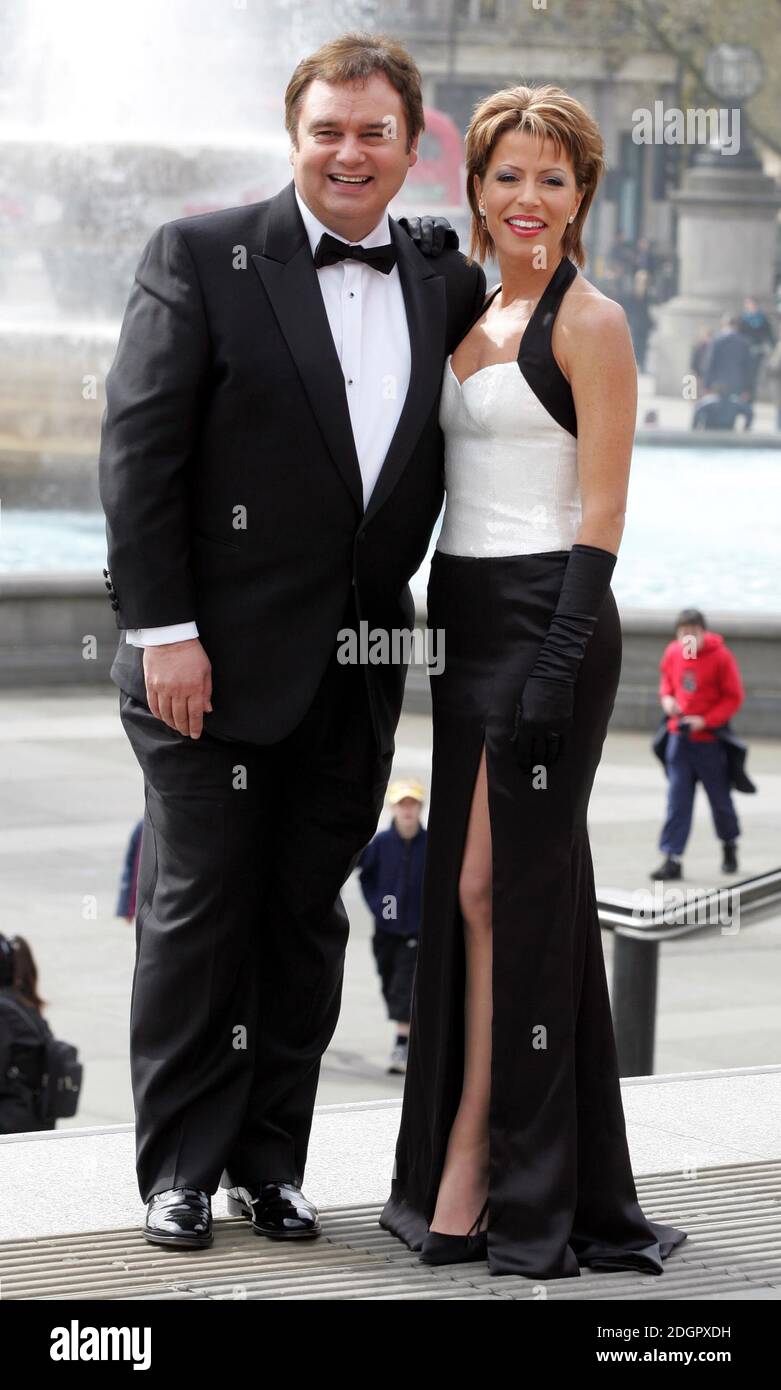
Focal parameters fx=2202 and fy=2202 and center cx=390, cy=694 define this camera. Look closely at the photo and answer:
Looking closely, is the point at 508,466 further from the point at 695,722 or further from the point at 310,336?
the point at 695,722

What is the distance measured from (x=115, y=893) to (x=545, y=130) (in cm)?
681

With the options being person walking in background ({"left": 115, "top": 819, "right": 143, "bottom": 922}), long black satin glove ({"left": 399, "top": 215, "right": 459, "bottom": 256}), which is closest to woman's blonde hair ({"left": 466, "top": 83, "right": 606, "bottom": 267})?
long black satin glove ({"left": 399, "top": 215, "right": 459, "bottom": 256})

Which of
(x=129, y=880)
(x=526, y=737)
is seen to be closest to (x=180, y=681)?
(x=526, y=737)

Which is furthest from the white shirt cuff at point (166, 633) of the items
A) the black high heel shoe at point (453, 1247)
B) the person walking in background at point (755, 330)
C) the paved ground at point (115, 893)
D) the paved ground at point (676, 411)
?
the person walking in background at point (755, 330)

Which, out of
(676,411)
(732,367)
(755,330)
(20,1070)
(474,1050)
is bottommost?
(20,1070)

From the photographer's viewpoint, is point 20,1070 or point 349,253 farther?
point 20,1070

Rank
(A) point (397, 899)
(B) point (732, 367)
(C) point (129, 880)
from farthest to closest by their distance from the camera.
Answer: (B) point (732, 367) < (C) point (129, 880) < (A) point (397, 899)

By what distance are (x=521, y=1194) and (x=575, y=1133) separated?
147 mm

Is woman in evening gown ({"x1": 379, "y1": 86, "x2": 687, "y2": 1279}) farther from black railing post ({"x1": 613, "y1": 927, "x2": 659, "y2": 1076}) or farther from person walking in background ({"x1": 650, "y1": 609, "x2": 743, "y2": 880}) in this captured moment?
person walking in background ({"x1": 650, "y1": 609, "x2": 743, "y2": 880})

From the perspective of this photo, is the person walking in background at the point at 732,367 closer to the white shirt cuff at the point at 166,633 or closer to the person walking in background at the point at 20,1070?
the person walking in background at the point at 20,1070

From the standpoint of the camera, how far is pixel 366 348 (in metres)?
3.88

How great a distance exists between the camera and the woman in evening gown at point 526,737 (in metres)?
3.77

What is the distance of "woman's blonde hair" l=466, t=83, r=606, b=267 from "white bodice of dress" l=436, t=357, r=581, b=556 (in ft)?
1.03
